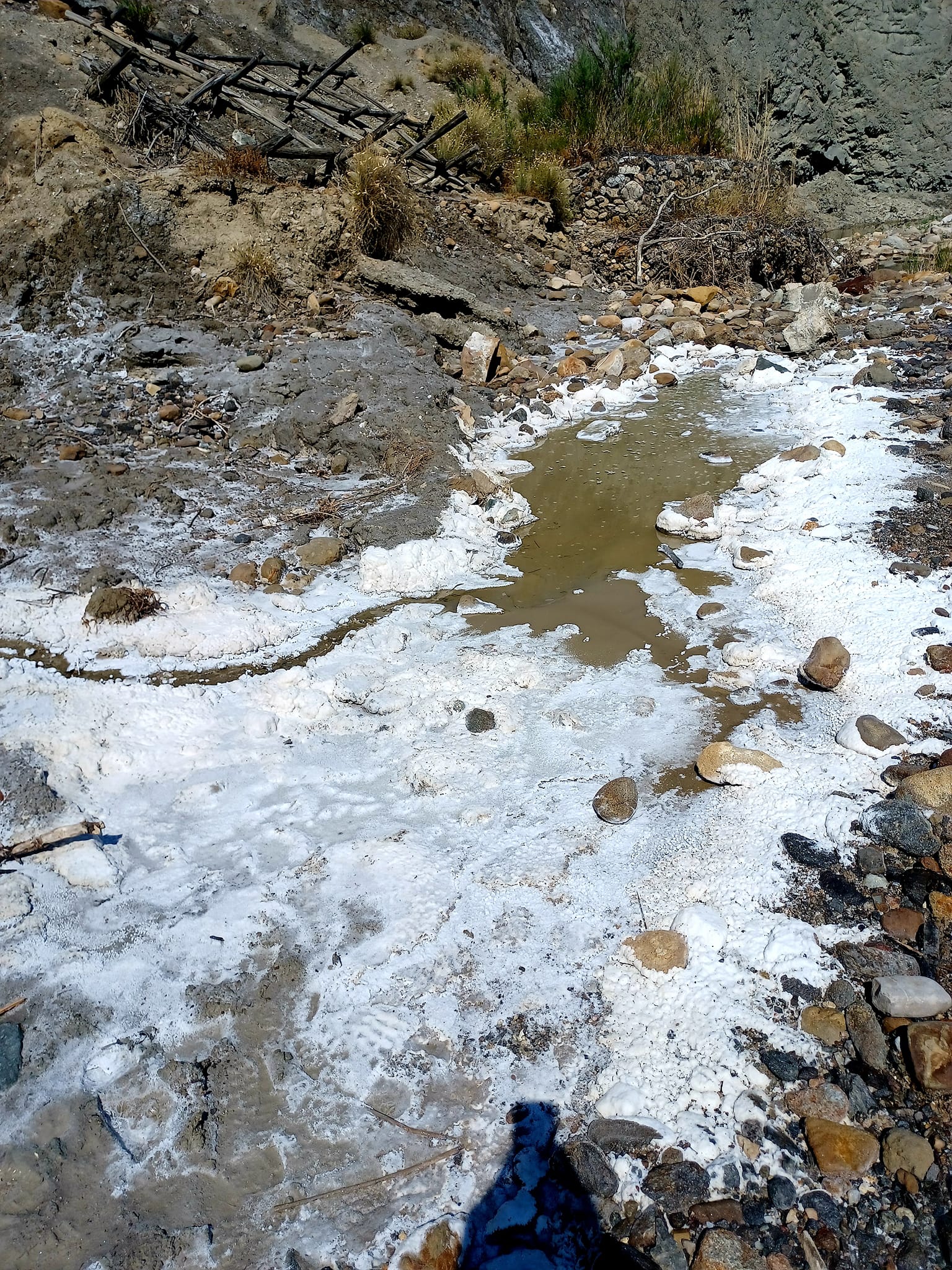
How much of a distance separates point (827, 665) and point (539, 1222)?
188cm

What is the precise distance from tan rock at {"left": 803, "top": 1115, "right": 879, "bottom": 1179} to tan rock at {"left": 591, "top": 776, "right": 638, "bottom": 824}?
2.96 feet

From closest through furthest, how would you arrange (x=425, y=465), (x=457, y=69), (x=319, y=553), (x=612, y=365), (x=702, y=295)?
(x=319, y=553) → (x=425, y=465) → (x=612, y=365) → (x=702, y=295) → (x=457, y=69)

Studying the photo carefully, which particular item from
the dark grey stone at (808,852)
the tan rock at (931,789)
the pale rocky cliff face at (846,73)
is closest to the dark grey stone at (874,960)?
the dark grey stone at (808,852)

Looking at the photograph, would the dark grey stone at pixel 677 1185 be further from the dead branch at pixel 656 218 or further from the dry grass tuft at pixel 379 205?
the dead branch at pixel 656 218

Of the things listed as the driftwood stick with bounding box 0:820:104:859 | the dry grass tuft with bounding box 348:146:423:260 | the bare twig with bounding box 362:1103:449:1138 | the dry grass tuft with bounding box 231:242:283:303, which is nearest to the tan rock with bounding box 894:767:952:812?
the bare twig with bounding box 362:1103:449:1138

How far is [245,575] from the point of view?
11.3 feet

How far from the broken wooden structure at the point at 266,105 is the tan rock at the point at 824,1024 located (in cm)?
698

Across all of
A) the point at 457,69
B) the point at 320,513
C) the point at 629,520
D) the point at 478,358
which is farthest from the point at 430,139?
the point at 629,520

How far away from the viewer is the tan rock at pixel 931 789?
2.14 meters

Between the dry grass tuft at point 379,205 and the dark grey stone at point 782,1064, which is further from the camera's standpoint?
the dry grass tuft at point 379,205

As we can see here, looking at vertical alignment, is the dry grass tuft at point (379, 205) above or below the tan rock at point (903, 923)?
above

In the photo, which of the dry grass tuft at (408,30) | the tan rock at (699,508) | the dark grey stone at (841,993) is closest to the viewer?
the dark grey stone at (841,993)

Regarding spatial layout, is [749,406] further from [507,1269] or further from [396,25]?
[396,25]

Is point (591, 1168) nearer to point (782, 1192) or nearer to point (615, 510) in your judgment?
point (782, 1192)
